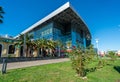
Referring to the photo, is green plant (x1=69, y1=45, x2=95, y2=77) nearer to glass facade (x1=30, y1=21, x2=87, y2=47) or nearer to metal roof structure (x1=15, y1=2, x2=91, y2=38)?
metal roof structure (x1=15, y1=2, x2=91, y2=38)

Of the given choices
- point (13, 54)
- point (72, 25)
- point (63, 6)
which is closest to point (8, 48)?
point (13, 54)

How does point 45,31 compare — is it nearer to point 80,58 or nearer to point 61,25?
point 61,25

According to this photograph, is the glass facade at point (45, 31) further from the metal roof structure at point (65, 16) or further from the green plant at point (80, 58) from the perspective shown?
the green plant at point (80, 58)

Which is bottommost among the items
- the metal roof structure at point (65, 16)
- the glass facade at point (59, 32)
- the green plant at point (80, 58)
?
the green plant at point (80, 58)

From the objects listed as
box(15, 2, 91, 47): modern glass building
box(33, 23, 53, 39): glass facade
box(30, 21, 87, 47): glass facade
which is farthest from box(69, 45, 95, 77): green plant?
box(33, 23, 53, 39): glass facade

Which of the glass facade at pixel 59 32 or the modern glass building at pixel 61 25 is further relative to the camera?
the glass facade at pixel 59 32

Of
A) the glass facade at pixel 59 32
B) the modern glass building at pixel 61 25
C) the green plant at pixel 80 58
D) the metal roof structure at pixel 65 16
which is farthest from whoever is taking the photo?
the glass facade at pixel 59 32

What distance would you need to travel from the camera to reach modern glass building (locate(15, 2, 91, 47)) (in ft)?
147

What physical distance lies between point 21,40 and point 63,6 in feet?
55.8

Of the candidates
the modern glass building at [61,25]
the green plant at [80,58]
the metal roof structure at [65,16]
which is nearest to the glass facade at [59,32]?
the modern glass building at [61,25]

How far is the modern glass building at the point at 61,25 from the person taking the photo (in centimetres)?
4492

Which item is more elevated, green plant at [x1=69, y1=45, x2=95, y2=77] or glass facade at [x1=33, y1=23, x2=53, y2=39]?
glass facade at [x1=33, y1=23, x2=53, y2=39]

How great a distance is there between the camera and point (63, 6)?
42625mm

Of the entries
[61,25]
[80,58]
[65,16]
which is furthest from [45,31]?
[80,58]
